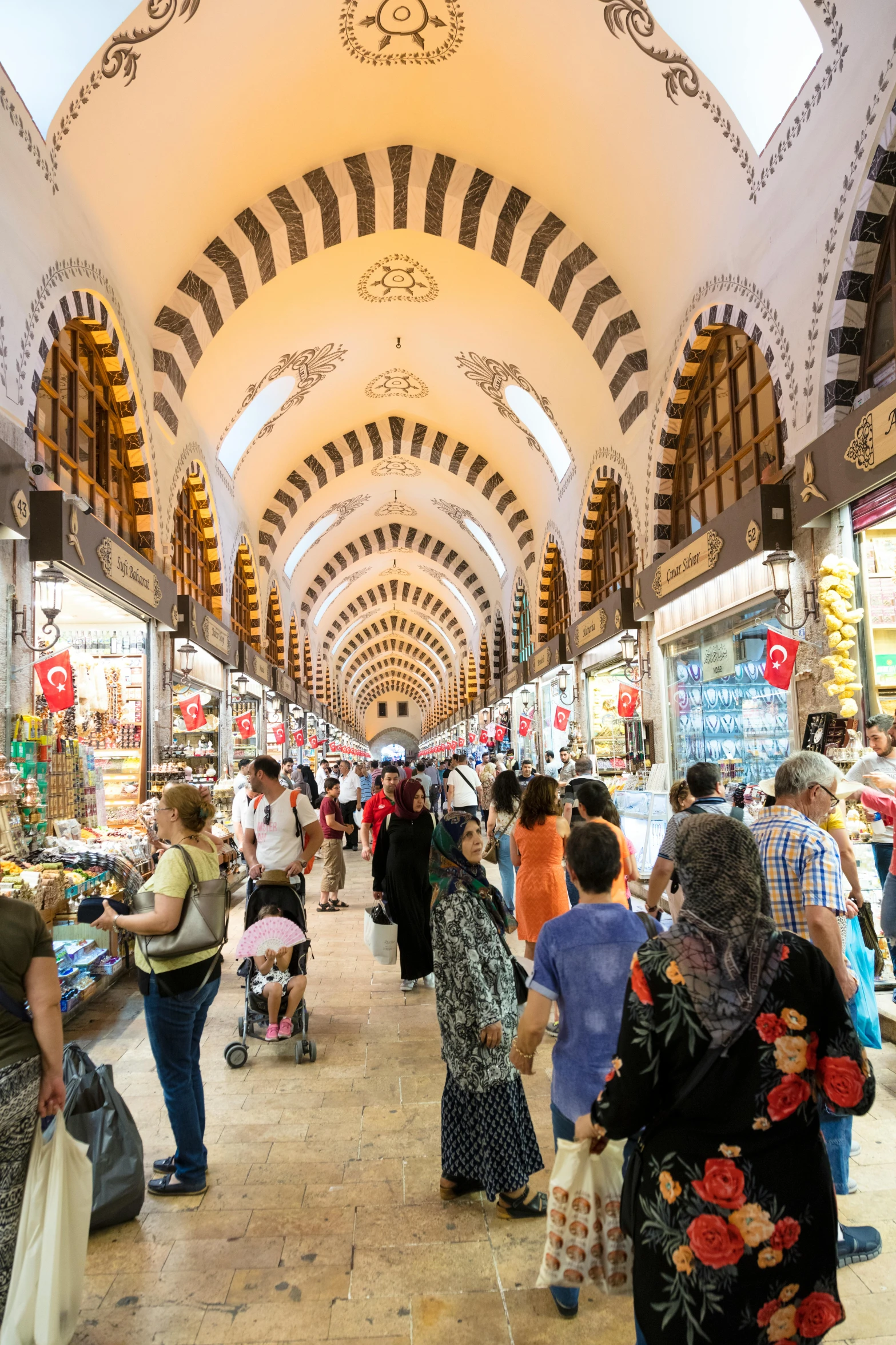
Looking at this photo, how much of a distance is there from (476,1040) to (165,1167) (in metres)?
1.19

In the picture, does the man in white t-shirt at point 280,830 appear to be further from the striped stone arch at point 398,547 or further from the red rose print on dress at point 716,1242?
the striped stone arch at point 398,547

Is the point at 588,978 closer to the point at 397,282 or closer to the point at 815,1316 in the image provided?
the point at 815,1316

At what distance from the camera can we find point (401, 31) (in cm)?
705

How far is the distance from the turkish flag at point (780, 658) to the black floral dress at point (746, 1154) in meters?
4.52

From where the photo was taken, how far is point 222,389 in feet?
34.3

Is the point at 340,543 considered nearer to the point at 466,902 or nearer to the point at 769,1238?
the point at 466,902

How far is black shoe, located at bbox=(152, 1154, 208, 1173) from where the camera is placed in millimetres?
2945

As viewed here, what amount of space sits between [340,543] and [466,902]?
1840cm

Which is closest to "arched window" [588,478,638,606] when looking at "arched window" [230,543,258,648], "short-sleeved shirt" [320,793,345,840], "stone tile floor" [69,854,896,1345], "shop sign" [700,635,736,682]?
"shop sign" [700,635,736,682]

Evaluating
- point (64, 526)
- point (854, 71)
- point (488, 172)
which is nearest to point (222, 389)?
point (488, 172)

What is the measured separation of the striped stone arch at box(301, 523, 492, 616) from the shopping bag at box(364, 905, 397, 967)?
54.1 feet

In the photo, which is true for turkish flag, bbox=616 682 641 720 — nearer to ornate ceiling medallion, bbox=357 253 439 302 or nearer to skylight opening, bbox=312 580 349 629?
ornate ceiling medallion, bbox=357 253 439 302

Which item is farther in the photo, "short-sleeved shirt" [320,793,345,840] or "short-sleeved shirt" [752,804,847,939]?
"short-sleeved shirt" [320,793,345,840]

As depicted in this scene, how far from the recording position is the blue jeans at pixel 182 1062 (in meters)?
2.78
